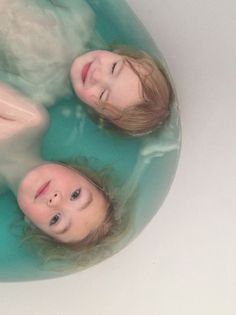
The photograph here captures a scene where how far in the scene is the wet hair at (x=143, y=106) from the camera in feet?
3.25

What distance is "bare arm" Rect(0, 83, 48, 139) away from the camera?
97 cm

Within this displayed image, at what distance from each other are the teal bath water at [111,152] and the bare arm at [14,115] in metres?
0.03

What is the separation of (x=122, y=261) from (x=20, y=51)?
1.41 ft

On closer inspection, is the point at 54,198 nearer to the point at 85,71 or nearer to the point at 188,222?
the point at 85,71

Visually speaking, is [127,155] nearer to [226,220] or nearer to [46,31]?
[46,31]

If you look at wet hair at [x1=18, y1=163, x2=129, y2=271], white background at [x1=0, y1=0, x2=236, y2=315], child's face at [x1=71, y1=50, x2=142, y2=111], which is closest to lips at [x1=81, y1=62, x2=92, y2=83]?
child's face at [x1=71, y1=50, x2=142, y2=111]

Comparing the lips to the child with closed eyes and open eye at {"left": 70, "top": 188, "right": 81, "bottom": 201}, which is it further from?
open eye at {"left": 70, "top": 188, "right": 81, "bottom": 201}

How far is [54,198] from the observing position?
971 millimetres

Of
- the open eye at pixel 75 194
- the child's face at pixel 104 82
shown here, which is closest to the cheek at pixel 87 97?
the child's face at pixel 104 82

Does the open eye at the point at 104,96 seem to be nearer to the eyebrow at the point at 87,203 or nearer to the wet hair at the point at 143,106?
the wet hair at the point at 143,106

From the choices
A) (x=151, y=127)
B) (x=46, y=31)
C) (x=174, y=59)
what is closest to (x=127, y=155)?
(x=151, y=127)

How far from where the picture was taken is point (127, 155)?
1.01 m

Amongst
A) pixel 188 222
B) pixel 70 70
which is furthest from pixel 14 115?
pixel 188 222

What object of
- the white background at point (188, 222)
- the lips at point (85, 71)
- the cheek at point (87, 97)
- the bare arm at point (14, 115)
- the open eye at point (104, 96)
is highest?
the lips at point (85, 71)
